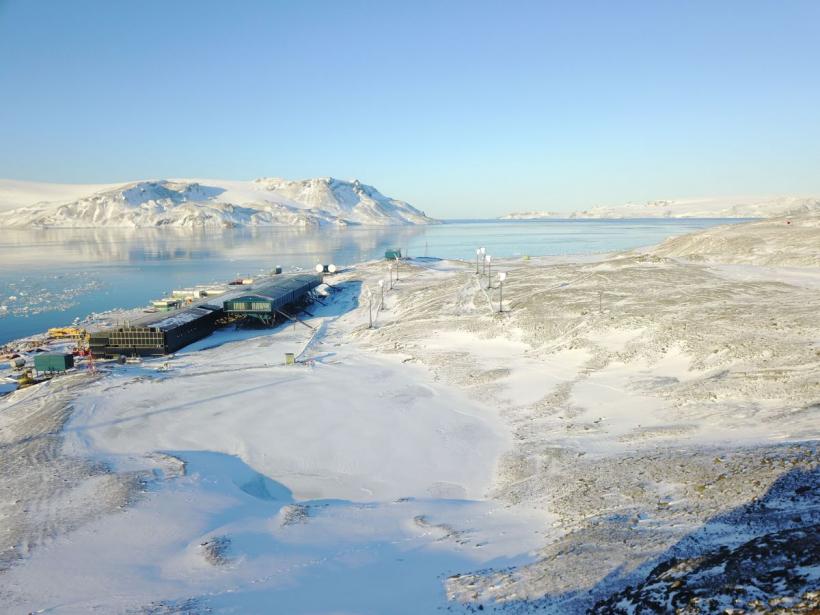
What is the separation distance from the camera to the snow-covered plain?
1165 cm

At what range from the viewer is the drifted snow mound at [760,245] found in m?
51.3

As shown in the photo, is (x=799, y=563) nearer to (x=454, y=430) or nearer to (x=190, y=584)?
(x=190, y=584)

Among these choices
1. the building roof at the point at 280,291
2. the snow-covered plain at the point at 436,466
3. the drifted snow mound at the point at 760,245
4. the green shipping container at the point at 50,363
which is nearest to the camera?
the snow-covered plain at the point at 436,466

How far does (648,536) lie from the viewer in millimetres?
→ 11938

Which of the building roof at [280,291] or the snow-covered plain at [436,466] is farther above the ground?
the building roof at [280,291]

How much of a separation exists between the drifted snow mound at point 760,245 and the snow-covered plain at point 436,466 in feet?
50.5

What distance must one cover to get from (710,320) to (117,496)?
104ft

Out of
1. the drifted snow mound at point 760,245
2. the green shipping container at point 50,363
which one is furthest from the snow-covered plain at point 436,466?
the drifted snow mound at point 760,245

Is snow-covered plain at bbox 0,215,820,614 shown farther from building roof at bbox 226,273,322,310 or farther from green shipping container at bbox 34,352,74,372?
building roof at bbox 226,273,322,310

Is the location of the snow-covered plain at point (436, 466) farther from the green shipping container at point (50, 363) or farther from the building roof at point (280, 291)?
the building roof at point (280, 291)

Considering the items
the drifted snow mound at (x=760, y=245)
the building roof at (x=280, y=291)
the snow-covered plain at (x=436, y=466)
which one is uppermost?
the drifted snow mound at (x=760, y=245)

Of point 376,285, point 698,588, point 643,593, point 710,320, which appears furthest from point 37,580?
point 376,285

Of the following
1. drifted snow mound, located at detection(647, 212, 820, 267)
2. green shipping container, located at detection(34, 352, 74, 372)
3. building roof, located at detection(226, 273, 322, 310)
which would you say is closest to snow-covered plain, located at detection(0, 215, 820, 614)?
green shipping container, located at detection(34, 352, 74, 372)

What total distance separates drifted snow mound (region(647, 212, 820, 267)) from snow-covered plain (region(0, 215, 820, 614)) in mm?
15408
